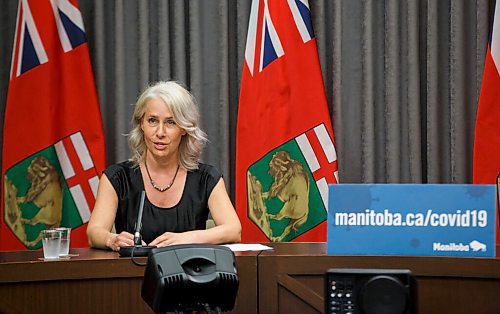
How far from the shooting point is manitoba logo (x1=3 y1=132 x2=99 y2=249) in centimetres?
384

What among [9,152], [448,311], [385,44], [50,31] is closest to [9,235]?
[9,152]

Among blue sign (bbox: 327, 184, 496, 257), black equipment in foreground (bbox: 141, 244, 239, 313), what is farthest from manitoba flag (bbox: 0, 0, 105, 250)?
black equipment in foreground (bbox: 141, 244, 239, 313)

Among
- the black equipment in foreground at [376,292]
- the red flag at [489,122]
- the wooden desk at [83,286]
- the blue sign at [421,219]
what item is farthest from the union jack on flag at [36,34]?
the black equipment in foreground at [376,292]

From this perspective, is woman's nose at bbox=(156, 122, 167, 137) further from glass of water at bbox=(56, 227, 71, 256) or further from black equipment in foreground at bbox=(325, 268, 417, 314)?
black equipment in foreground at bbox=(325, 268, 417, 314)

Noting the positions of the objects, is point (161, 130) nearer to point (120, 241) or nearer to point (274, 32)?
point (120, 241)

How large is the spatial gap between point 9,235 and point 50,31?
1018 millimetres

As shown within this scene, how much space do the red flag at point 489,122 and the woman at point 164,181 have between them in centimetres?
123

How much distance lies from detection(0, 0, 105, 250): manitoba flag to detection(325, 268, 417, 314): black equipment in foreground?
8.71 feet

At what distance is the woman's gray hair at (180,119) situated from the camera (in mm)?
2953

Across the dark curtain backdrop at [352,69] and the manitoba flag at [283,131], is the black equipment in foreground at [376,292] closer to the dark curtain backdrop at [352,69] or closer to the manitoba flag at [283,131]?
the manitoba flag at [283,131]

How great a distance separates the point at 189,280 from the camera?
1511mm

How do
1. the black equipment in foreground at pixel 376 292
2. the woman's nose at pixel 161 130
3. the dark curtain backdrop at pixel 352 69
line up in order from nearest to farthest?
the black equipment in foreground at pixel 376 292
the woman's nose at pixel 161 130
the dark curtain backdrop at pixel 352 69

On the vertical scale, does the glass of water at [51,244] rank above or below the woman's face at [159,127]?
below

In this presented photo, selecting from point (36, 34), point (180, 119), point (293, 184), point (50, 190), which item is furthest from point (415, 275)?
point (36, 34)
